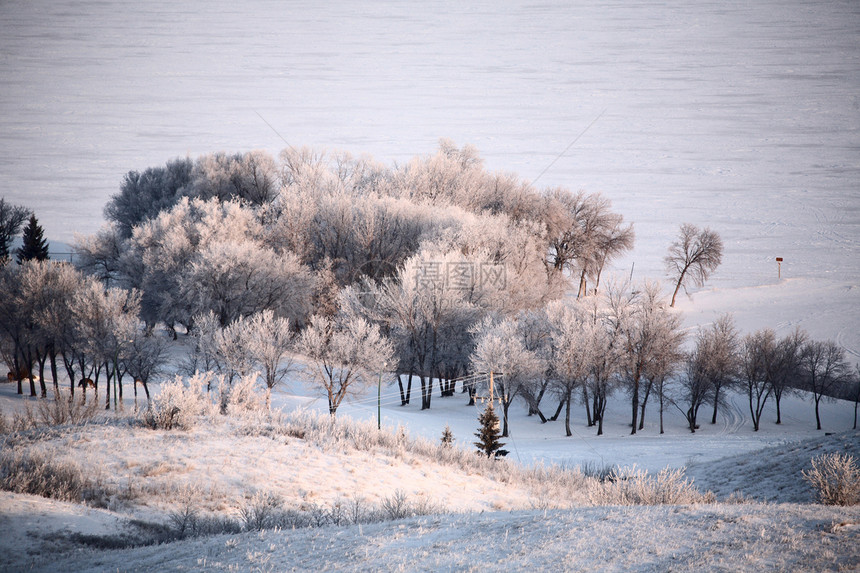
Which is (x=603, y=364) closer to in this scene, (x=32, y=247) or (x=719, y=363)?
(x=719, y=363)

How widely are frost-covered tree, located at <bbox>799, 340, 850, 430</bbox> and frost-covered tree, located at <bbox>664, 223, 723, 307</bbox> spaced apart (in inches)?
651

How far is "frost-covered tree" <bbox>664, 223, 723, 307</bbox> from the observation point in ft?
195

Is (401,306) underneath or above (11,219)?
underneath

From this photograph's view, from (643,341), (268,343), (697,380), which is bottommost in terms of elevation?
(697,380)

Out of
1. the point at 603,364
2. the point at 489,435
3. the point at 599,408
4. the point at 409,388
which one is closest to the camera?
the point at 489,435

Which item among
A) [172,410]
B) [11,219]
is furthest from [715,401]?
[11,219]

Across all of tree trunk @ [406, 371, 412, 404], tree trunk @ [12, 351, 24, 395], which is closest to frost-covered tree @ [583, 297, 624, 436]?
tree trunk @ [406, 371, 412, 404]

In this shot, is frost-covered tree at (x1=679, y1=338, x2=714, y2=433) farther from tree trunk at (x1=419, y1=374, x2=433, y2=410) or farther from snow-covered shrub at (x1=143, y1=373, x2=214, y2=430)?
snow-covered shrub at (x1=143, y1=373, x2=214, y2=430)

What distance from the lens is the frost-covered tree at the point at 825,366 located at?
39.9m

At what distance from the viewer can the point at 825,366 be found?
41562 millimetres

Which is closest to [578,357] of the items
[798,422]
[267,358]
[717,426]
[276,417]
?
[717,426]

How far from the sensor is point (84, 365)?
38.7m

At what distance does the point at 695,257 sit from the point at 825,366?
19.5 m

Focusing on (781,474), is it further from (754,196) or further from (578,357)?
(754,196)
